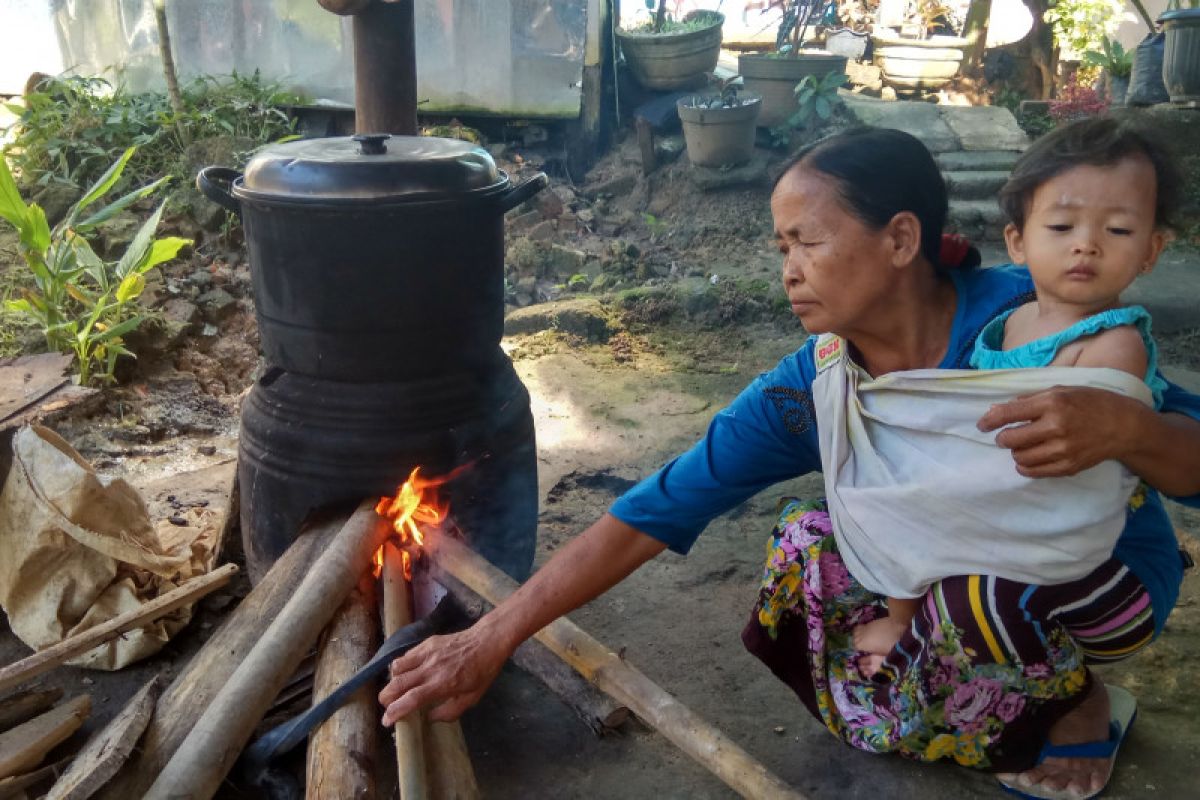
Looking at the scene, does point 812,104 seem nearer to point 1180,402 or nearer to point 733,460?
point 733,460

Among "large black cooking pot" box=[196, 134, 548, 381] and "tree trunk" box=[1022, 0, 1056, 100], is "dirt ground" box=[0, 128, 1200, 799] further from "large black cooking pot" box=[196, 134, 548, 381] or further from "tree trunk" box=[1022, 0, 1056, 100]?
"tree trunk" box=[1022, 0, 1056, 100]

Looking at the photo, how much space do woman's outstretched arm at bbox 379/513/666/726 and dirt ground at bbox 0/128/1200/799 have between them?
0.40 meters

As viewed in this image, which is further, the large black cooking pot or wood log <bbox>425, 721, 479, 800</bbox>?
the large black cooking pot

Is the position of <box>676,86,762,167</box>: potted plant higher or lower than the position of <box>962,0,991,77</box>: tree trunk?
lower

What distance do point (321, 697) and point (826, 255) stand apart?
126 centimetres

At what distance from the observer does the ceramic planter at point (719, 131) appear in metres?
7.56

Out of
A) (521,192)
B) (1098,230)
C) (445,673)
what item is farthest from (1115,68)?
(445,673)

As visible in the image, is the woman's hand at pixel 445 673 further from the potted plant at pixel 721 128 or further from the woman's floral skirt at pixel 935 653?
the potted plant at pixel 721 128

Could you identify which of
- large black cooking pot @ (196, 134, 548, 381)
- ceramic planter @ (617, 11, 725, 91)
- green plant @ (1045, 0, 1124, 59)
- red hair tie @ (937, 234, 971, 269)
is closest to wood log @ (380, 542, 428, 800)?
large black cooking pot @ (196, 134, 548, 381)

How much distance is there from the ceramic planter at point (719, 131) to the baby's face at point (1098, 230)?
6102 millimetres

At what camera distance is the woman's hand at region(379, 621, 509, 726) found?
1.76 metres

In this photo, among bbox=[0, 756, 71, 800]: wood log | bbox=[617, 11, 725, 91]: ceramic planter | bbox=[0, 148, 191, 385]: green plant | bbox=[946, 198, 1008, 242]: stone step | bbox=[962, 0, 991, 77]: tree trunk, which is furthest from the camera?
bbox=[962, 0, 991, 77]: tree trunk

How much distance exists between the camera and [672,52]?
845 centimetres

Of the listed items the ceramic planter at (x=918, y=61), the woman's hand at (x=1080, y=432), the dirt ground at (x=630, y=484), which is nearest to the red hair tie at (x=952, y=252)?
the woman's hand at (x=1080, y=432)
